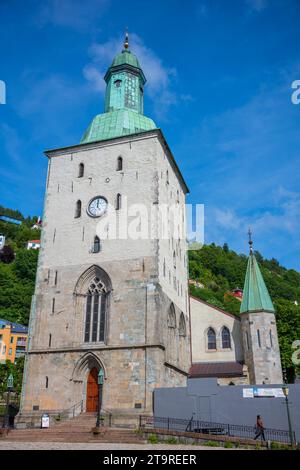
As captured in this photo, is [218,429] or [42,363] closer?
[218,429]

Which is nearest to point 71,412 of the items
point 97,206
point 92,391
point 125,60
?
point 92,391

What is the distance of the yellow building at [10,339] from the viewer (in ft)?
267

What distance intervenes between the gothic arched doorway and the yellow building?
5803 centimetres

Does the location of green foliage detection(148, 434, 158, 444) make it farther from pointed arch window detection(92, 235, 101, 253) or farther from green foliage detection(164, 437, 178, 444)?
pointed arch window detection(92, 235, 101, 253)

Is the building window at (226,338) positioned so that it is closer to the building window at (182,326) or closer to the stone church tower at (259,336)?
the stone church tower at (259,336)

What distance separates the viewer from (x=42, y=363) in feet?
88.3

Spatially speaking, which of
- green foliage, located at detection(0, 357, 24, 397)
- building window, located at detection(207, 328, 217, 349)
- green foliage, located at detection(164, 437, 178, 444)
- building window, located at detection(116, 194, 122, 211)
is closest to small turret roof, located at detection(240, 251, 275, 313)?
building window, located at detection(207, 328, 217, 349)

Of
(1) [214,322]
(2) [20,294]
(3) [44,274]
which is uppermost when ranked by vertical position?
(2) [20,294]

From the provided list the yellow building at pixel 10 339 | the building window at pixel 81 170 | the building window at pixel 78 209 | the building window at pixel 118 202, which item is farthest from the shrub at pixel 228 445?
the yellow building at pixel 10 339

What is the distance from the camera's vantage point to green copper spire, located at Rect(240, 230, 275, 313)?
31156mm

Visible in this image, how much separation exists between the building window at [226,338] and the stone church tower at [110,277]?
2.73 meters

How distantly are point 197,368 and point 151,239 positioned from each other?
10883mm
